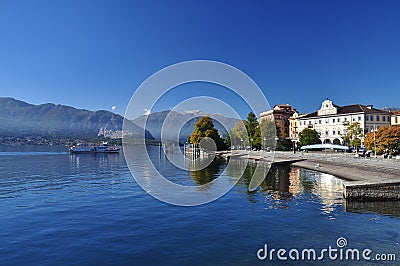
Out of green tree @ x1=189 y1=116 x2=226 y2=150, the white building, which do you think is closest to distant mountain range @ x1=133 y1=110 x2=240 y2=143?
green tree @ x1=189 y1=116 x2=226 y2=150

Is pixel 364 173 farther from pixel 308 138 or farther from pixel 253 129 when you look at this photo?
pixel 253 129

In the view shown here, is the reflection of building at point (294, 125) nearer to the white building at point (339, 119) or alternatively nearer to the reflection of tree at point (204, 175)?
the white building at point (339, 119)

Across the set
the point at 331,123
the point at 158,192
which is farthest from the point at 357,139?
the point at 158,192

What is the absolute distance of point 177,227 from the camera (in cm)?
1547

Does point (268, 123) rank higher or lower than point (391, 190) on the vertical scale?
higher

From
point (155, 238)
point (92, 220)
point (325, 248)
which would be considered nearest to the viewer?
point (325, 248)

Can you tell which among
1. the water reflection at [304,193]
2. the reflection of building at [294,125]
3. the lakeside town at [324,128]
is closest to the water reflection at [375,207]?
the water reflection at [304,193]

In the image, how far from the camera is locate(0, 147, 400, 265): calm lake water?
11.8 meters

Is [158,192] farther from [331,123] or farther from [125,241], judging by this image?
[331,123]

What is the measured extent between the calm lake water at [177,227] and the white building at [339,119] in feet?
216

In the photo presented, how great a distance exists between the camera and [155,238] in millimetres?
13648

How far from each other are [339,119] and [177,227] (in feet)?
281

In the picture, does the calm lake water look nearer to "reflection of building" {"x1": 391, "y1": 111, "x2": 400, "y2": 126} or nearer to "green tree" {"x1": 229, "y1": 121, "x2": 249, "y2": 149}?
"green tree" {"x1": 229, "y1": 121, "x2": 249, "y2": 149}

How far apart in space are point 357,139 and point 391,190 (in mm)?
57915
